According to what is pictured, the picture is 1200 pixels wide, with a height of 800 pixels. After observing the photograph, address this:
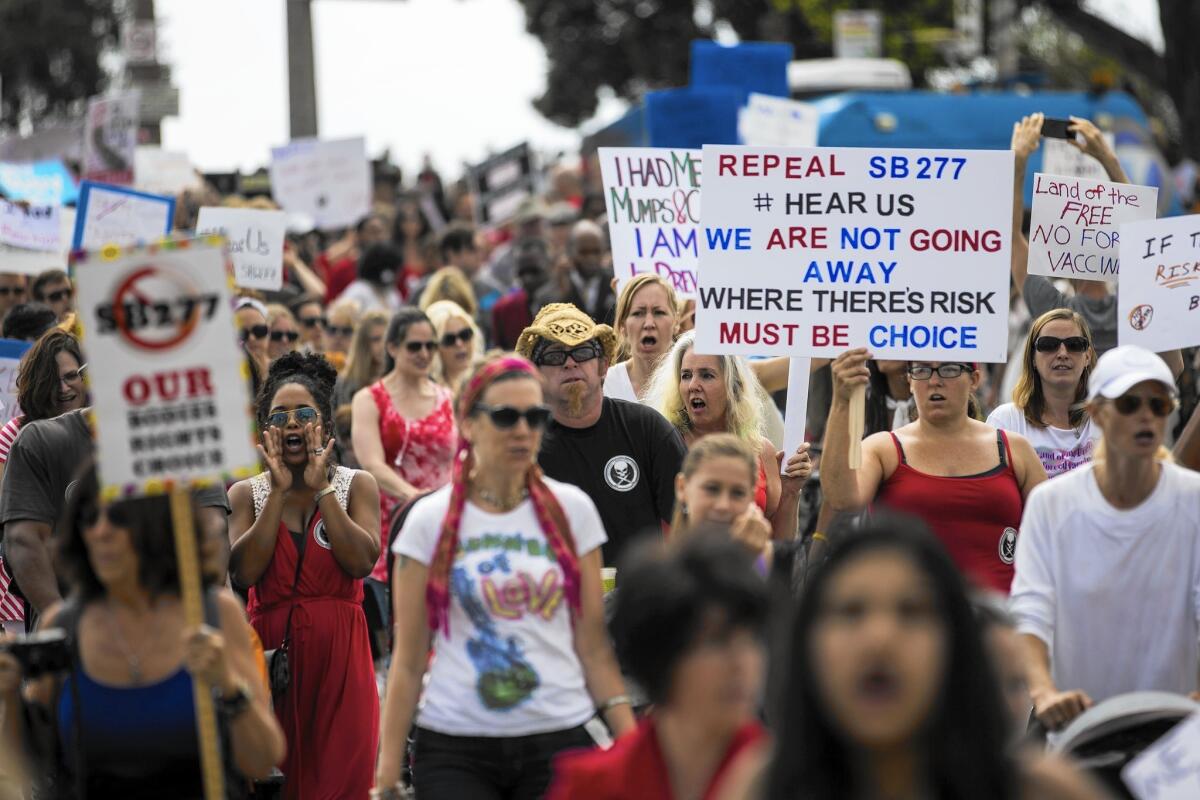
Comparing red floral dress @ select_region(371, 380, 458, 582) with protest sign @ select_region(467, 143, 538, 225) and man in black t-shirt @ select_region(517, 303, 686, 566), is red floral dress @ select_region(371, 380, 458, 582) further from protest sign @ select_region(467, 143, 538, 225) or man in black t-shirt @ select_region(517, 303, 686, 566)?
protest sign @ select_region(467, 143, 538, 225)

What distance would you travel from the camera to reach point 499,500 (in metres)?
5.17

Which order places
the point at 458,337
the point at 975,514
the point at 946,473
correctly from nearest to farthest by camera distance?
the point at 975,514 → the point at 946,473 → the point at 458,337

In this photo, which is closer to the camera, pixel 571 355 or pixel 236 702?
pixel 236 702

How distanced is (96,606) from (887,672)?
2257 mm

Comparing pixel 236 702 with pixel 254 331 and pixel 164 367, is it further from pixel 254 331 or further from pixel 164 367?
pixel 254 331

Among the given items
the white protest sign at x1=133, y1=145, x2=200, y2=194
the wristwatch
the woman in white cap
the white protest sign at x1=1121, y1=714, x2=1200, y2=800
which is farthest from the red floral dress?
the white protest sign at x1=133, y1=145, x2=200, y2=194

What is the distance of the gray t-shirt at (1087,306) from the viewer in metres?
9.29

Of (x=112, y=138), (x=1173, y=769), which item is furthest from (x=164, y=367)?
(x=112, y=138)

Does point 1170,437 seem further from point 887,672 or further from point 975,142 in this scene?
point 975,142

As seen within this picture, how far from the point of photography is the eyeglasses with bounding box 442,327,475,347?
10.5 m

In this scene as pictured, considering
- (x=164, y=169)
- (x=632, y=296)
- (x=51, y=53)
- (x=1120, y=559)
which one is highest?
(x=51, y=53)

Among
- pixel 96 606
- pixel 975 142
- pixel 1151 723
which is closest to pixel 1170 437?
pixel 1151 723

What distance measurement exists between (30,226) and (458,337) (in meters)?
3.95

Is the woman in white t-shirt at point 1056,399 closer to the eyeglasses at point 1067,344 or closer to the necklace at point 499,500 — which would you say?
the eyeglasses at point 1067,344
